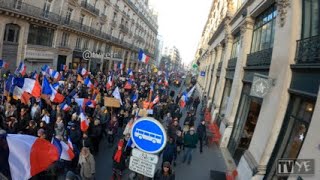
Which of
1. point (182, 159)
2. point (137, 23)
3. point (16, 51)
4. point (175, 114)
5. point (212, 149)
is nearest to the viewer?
point (182, 159)

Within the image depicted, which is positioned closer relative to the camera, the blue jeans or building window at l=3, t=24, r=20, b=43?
the blue jeans

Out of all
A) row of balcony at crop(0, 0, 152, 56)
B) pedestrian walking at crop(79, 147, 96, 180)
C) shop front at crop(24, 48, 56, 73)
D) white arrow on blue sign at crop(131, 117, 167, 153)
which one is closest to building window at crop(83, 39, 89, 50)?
row of balcony at crop(0, 0, 152, 56)

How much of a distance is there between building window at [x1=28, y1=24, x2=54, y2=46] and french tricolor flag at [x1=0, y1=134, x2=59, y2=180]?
24.6 meters

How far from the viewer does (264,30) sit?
13.5 metres

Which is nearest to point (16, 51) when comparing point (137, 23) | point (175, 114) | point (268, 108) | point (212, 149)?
point (175, 114)

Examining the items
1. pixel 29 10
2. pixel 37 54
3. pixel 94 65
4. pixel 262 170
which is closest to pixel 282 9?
pixel 262 170

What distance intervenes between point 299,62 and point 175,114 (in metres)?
9.43

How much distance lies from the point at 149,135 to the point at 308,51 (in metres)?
5.02

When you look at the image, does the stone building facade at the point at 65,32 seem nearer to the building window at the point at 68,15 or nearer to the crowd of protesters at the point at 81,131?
the building window at the point at 68,15

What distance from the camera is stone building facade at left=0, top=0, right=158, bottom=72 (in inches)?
1042

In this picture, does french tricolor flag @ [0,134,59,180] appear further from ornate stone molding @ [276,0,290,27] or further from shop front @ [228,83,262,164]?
shop front @ [228,83,262,164]

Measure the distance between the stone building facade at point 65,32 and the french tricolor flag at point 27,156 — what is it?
21.1m

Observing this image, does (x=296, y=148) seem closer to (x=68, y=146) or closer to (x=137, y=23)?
(x=68, y=146)

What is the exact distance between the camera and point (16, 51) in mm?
27297
